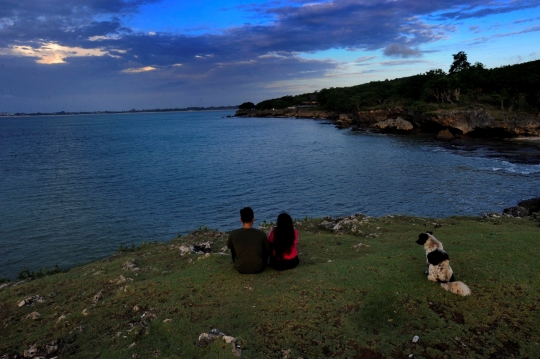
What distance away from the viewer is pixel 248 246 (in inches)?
325

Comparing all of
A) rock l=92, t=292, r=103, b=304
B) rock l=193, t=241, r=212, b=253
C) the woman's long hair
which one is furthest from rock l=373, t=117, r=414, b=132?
rock l=92, t=292, r=103, b=304

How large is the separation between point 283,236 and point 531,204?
69.7 ft

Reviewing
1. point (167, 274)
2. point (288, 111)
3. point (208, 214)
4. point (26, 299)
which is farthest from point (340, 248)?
point (288, 111)

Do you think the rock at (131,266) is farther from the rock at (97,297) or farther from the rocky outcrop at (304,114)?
the rocky outcrop at (304,114)

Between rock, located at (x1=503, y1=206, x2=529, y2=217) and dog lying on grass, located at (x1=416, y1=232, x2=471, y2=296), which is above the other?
dog lying on grass, located at (x1=416, y1=232, x2=471, y2=296)

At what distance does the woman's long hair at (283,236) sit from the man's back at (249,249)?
0.79ft

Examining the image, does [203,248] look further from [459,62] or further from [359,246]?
[459,62]

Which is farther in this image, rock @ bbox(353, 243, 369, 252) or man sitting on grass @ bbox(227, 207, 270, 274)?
rock @ bbox(353, 243, 369, 252)

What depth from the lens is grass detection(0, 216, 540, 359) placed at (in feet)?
18.9

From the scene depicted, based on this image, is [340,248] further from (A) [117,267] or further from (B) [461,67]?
(B) [461,67]

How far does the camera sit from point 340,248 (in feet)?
36.2

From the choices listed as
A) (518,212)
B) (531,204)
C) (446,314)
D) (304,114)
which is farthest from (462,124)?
(304,114)

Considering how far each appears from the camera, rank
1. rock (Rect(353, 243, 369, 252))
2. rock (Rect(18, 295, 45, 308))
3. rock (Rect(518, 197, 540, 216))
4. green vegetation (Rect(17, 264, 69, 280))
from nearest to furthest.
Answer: rock (Rect(18, 295, 45, 308)) → rock (Rect(353, 243, 369, 252)) → green vegetation (Rect(17, 264, 69, 280)) → rock (Rect(518, 197, 540, 216))

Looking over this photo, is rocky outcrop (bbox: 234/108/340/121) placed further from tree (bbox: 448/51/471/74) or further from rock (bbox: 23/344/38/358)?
rock (bbox: 23/344/38/358)
